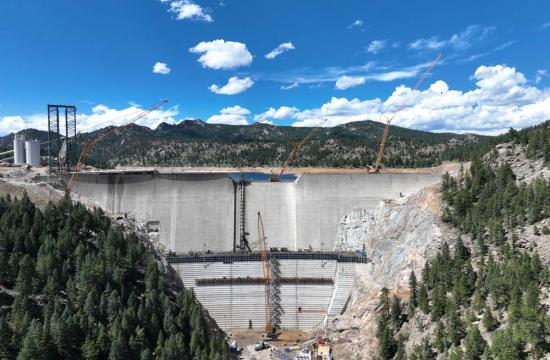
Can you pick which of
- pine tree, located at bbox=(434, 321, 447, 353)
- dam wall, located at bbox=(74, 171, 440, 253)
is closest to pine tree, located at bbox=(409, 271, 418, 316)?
pine tree, located at bbox=(434, 321, 447, 353)

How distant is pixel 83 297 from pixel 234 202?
3754cm

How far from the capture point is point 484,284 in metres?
52.0

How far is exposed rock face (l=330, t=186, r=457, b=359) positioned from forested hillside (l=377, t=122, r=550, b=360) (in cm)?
238

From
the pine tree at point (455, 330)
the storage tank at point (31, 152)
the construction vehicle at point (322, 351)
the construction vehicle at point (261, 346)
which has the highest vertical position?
the storage tank at point (31, 152)

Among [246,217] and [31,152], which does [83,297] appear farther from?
[31,152]

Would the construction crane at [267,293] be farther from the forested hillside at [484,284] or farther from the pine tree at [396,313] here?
the pine tree at [396,313]

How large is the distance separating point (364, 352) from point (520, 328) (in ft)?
79.7

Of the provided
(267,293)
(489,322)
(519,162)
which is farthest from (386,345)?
(519,162)

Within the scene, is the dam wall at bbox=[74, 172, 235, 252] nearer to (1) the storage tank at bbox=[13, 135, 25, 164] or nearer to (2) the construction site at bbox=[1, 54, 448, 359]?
(2) the construction site at bbox=[1, 54, 448, 359]

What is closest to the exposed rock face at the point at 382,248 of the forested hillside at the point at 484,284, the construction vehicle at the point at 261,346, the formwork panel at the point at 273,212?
the forested hillside at the point at 484,284

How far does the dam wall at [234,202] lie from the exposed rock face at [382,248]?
3.87m

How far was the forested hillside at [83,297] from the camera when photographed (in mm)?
49000

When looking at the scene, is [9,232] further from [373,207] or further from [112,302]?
[373,207]

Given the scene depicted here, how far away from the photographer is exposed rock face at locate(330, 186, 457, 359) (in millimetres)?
66188
